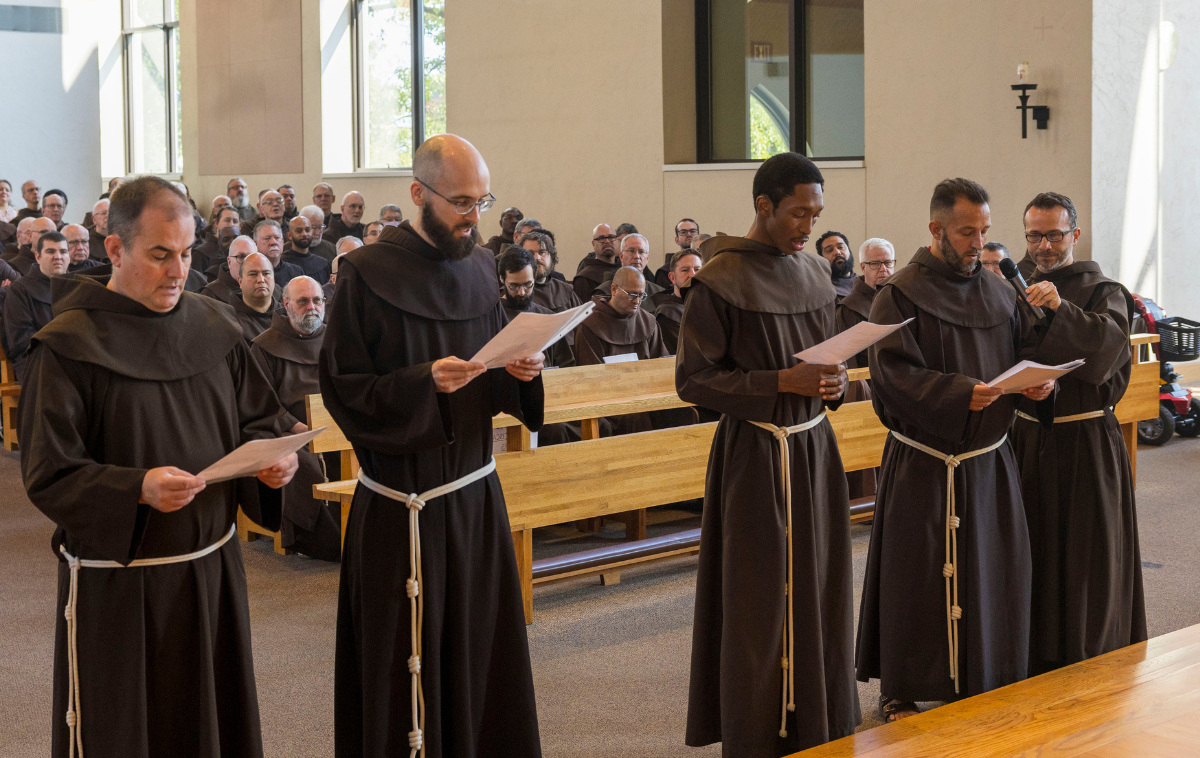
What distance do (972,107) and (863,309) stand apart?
342 centimetres

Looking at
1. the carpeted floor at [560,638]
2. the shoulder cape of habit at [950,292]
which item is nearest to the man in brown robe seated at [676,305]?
the carpeted floor at [560,638]

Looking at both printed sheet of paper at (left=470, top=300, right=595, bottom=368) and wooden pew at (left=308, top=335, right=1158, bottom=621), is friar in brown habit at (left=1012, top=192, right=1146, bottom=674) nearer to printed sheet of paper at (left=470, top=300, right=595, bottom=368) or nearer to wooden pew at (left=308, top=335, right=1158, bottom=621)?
wooden pew at (left=308, top=335, right=1158, bottom=621)

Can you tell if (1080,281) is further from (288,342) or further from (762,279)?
(288,342)

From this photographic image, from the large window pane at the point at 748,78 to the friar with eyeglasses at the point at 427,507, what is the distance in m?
9.25

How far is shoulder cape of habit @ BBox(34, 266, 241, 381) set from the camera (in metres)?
2.53

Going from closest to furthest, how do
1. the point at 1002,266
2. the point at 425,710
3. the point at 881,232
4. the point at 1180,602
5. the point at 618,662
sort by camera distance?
the point at 425,710
the point at 1002,266
the point at 618,662
the point at 1180,602
the point at 881,232

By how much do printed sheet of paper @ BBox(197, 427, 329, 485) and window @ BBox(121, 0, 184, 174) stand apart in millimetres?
20122

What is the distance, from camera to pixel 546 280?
9906 mm

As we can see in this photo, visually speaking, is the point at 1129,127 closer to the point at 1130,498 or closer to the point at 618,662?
the point at 1130,498

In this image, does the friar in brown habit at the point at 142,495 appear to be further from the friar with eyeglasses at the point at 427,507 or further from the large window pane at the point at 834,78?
the large window pane at the point at 834,78

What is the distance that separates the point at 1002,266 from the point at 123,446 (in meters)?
2.56

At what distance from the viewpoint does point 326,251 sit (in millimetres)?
11891

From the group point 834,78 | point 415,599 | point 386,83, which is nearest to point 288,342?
point 415,599

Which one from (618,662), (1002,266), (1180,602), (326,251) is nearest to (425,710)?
(618,662)
